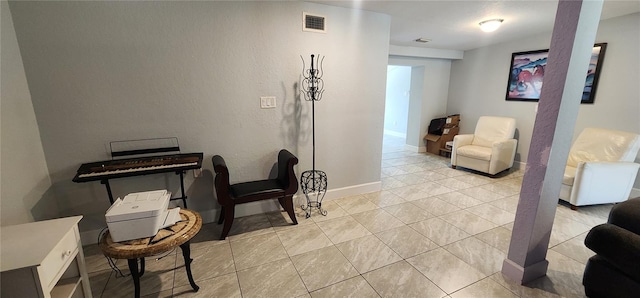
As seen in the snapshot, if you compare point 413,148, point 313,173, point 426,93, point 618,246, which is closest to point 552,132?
point 618,246

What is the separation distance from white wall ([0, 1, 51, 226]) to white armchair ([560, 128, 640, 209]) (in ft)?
16.2

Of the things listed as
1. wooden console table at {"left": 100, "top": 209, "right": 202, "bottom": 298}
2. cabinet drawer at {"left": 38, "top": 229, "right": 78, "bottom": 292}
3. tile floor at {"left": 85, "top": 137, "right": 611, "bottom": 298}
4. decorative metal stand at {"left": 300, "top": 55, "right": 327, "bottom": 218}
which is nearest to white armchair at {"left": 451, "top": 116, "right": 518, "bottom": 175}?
tile floor at {"left": 85, "top": 137, "right": 611, "bottom": 298}

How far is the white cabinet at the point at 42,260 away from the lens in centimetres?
104

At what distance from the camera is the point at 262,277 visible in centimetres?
184

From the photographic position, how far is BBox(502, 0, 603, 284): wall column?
1443mm

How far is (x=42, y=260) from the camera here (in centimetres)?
106

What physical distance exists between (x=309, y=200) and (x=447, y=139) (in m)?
Answer: 3.87

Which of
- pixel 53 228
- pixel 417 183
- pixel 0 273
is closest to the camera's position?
pixel 0 273

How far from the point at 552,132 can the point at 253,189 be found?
2.30 m

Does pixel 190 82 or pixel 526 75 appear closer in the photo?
pixel 190 82

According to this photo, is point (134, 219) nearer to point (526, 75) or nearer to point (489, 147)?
point (489, 147)

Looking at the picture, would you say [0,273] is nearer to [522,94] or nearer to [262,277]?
[262,277]

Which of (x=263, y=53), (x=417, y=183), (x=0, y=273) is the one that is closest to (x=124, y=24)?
(x=263, y=53)

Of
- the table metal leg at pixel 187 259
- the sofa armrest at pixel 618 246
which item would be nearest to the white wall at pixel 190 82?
the table metal leg at pixel 187 259
